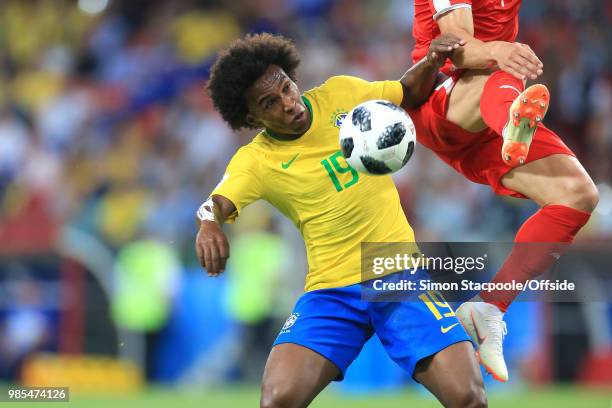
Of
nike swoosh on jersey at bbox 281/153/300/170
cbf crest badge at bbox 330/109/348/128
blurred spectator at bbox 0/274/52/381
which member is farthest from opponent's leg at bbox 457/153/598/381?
blurred spectator at bbox 0/274/52/381

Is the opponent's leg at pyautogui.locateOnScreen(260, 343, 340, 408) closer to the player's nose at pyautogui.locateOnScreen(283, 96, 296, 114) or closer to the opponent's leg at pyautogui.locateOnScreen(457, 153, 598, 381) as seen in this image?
the opponent's leg at pyautogui.locateOnScreen(457, 153, 598, 381)

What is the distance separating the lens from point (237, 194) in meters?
5.85

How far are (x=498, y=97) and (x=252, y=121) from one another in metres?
1.34

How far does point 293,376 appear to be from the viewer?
18.9 feet

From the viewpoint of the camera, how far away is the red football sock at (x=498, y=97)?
220 inches

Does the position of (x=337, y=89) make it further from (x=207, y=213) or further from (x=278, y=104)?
(x=207, y=213)

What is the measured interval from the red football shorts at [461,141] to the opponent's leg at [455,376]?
0.92 meters

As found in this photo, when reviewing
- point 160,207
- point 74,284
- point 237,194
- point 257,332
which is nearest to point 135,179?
point 160,207

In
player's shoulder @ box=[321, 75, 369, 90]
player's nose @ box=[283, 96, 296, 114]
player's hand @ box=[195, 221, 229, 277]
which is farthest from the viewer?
player's shoulder @ box=[321, 75, 369, 90]

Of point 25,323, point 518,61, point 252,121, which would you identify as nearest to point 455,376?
point 518,61

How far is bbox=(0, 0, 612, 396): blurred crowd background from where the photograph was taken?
1148 centimetres

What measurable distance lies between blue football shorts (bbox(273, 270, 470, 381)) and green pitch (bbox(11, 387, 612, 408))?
380cm

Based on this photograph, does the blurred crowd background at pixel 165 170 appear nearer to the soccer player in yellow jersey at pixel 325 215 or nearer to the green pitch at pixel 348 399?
the green pitch at pixel 348 399

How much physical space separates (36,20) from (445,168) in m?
6.47
